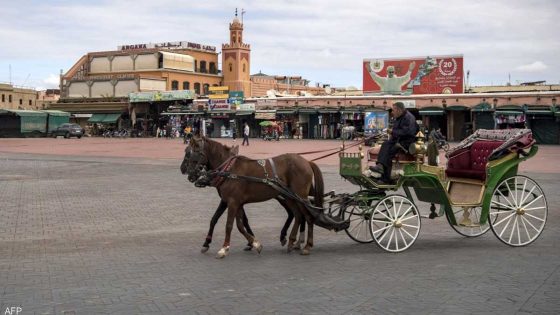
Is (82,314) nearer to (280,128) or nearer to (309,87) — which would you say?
(280,128)

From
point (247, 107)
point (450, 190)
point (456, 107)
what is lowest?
point (450, 190)

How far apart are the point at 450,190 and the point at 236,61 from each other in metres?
79.0

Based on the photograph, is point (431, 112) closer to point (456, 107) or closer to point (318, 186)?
point (456, 107)

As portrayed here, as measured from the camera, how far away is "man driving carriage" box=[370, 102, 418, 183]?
335 inches

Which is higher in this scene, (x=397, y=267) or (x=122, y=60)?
(x=122, y=60)

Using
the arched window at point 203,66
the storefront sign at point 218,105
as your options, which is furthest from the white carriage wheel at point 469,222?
the arched window at point 203,66

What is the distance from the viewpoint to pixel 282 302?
5.88 metres

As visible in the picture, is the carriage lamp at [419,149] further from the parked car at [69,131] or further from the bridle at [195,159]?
the parked car at [69,131]

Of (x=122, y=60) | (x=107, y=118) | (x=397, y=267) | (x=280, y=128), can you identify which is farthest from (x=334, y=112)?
(x=397, y=267)

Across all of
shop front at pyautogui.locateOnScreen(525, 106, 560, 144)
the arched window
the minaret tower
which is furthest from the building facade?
shop front at pyautogui.locateOnScreen(525, 106, 560, 144)

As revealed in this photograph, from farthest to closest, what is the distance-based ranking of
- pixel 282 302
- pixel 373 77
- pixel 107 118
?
pixel 107 118, pixel 373 77, pixel 282 302

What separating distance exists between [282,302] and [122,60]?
7916 centimetres

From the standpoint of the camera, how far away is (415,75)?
184 ft

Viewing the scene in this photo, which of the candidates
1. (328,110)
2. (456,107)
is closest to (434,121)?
(456,107)
